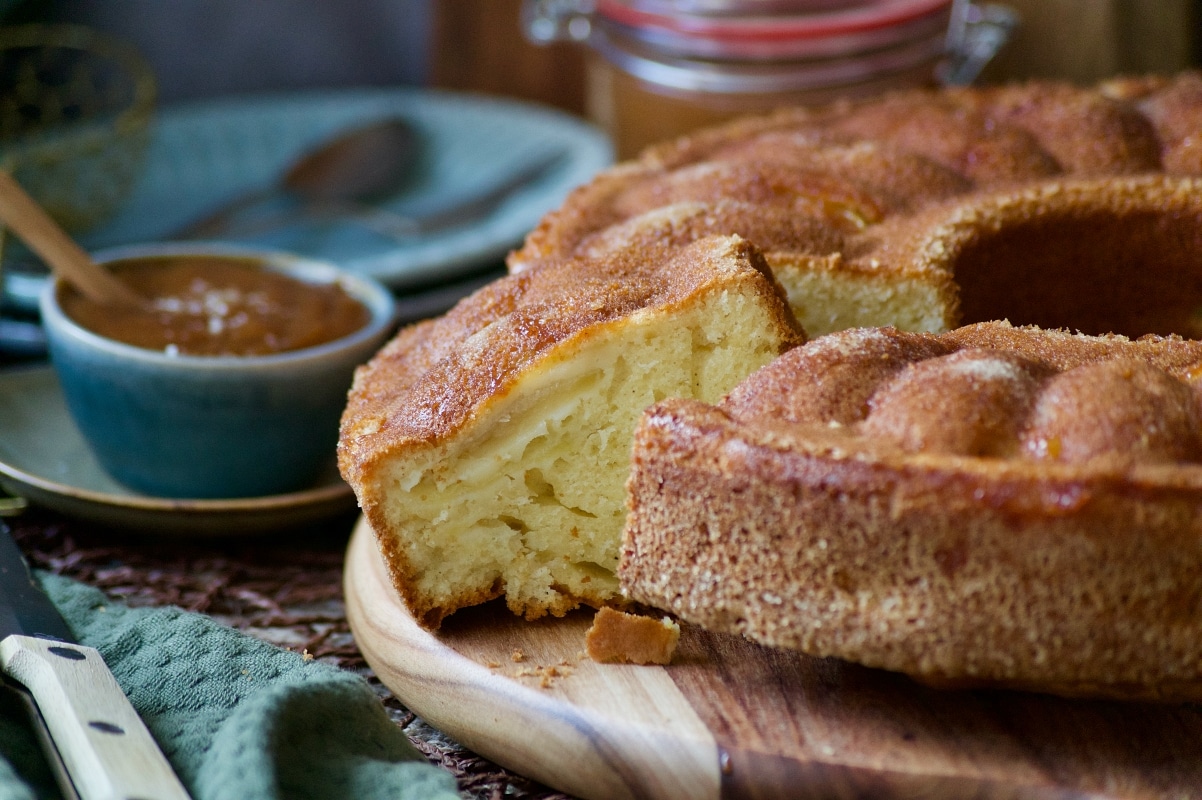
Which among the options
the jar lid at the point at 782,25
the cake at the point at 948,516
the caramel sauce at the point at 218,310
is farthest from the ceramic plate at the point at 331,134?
the cake at the point at 948,516

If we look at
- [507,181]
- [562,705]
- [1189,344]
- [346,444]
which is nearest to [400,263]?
[507,181]

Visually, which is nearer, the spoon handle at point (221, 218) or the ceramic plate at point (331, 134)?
the spoon handle at point (221, 218)

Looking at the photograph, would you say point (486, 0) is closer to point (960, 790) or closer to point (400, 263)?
point (400, 263)

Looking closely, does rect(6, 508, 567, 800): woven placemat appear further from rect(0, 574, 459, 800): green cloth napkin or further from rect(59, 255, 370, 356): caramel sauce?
rect(59, 255, 370, 356): caramel sauce

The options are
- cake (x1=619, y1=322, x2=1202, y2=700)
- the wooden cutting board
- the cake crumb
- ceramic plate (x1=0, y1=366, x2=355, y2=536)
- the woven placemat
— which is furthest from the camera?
ceramic plate (x1=0, y1=366, x2=355, y2=536)

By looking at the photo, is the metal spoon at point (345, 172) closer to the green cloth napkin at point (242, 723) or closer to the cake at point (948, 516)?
the green cloth napkin at point (242, 723)

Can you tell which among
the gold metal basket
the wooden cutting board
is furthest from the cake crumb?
the gold metal basket
